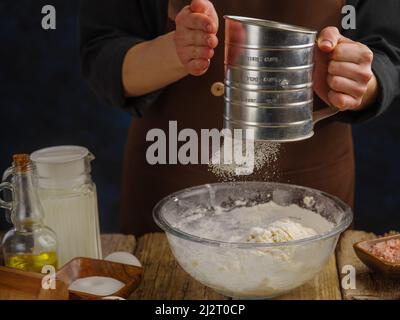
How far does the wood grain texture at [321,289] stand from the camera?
1431 millimetres

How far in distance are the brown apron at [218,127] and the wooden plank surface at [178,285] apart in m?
0.34

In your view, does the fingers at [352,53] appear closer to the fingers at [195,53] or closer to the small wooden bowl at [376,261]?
the fingers at [195,53]

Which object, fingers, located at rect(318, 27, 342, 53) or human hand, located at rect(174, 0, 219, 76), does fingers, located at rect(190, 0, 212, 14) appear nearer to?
human hand, located at rect(174, 0, 219, 76)

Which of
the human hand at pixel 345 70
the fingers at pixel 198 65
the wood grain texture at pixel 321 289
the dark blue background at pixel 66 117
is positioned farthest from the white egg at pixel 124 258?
the dark blue background at pixel 66 117

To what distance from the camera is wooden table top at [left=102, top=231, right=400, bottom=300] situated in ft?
4.70

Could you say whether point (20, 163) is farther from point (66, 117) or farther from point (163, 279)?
point (66, 117)

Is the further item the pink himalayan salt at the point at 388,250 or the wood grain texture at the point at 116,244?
the wood grain texture at the point at 116,244

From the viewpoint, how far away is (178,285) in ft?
4.87

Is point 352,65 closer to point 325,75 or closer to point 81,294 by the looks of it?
point 325,75

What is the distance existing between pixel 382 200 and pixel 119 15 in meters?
1.51

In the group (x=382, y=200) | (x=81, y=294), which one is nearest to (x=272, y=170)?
(x=81, y=294)

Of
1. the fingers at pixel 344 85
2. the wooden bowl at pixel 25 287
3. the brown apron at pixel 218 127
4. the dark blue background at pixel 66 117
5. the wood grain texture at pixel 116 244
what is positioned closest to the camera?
the wooden bowl at pixel 25 287

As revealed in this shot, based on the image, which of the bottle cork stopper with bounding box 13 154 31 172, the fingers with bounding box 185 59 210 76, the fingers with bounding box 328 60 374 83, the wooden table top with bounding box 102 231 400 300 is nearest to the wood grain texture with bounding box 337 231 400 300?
the wooden table top with bounding box 102 231 400 300

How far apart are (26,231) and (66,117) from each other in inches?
59.1
